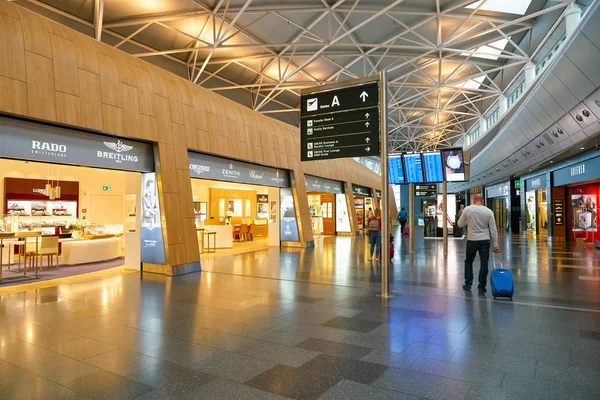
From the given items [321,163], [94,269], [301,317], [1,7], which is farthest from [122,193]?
[301,317]

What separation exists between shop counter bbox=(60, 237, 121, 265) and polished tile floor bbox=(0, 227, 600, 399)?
12.4 feet

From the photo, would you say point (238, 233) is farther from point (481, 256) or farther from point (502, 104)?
point (502, 104)

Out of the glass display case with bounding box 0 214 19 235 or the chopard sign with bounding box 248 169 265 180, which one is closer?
A: the glass display case with bounding box 0 214 19 235

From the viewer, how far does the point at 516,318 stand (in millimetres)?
4535

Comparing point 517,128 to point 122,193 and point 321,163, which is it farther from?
point 122,193

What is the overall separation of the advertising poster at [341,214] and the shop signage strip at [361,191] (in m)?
1.38

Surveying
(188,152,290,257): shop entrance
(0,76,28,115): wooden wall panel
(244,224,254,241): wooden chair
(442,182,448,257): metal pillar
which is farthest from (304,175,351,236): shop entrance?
(0,76,28,115): wooden wall panel

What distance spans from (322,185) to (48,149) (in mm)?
12739

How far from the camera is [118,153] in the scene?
305 inches

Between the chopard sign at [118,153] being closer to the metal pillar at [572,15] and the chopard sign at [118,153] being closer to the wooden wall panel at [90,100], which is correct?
the wooden wall panel at [90,100]

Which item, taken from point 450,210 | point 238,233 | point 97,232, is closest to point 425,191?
point 450,210

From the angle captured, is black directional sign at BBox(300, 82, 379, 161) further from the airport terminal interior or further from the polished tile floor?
the polished tile floor

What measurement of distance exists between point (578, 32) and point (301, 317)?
24.2 ft

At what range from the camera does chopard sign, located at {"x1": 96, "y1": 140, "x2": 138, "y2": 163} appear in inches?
293
